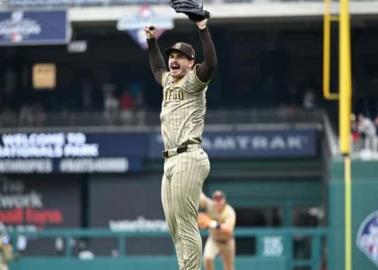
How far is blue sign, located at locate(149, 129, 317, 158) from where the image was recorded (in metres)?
21.2

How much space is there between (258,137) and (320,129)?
1267mm

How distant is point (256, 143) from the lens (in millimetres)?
21297

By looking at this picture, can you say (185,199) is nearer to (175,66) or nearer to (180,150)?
(180,150)

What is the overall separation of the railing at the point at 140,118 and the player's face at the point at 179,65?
49.4ft

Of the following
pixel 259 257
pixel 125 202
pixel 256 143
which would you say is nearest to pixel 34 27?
pixel 125 202

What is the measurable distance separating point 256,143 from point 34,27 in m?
5.08

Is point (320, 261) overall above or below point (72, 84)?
below

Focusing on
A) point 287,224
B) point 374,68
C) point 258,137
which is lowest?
point 287,224

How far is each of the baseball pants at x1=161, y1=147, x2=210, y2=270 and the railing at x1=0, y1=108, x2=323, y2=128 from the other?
15096 millimetres

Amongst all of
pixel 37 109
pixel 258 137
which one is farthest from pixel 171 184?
pixel 37 109

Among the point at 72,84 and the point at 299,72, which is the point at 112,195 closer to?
the point at 72,84

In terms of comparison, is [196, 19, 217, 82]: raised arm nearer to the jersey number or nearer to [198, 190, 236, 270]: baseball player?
the jersey number

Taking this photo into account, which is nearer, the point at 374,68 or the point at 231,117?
the point at 231,117

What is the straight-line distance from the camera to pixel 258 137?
21.2 m
